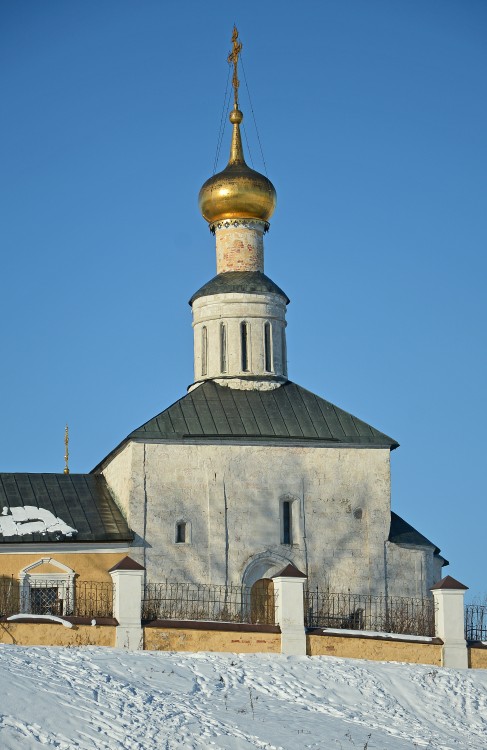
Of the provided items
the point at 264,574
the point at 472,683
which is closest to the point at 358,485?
the point at 264,574

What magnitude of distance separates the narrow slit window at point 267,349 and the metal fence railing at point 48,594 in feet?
16.1

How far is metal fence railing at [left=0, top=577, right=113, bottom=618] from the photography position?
21.0 metres

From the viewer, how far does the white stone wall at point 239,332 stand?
77.9 ft

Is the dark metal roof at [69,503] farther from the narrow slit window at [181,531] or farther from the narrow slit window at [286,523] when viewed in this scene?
the narrow slit window at [286,523]

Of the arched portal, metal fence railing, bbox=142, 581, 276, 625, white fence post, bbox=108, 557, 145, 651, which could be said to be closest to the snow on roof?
metal fence railing, bbox=142, 581, 276, 625

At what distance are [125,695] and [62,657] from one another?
1.29 metres

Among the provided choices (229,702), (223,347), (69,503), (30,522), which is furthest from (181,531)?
(229,702)

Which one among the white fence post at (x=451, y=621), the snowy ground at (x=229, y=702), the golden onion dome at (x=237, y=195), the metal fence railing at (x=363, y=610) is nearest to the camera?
the snowy ground at (x=229, y=702)

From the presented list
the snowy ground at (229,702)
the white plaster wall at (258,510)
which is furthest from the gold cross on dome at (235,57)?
the snowy ground at (229,702)

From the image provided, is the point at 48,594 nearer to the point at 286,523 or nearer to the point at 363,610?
the point at 286,523

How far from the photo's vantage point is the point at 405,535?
74.5ft

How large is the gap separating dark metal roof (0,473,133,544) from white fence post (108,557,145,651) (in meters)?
5.60

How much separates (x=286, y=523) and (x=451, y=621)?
5142mm

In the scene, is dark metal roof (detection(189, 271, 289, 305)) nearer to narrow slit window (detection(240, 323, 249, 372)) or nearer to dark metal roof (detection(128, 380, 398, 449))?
narrow slit window (detection(240, 323, 249, 372))
